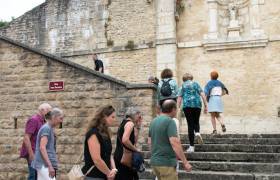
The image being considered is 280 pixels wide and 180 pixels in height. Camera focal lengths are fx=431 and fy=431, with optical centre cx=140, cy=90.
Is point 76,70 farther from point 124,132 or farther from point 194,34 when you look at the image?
point 194,34

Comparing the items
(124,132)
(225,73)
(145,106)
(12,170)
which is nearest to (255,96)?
(225,73)

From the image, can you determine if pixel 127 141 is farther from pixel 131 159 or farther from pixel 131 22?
pixel 131 22

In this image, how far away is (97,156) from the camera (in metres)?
4.87

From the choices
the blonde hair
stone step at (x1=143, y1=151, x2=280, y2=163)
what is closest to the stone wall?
stone step at (x1=143, y1=151, x2=280, y2=163)

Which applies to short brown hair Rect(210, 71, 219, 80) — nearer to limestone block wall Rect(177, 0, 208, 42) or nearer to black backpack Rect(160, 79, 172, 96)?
black backpack Rect(160, 79, 172, 96)

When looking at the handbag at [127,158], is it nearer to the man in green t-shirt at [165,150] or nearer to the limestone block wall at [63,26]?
the man in green t-shirt at [165,150]

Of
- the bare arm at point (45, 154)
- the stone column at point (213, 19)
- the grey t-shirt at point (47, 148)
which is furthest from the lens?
the stone column at point (213, 19)

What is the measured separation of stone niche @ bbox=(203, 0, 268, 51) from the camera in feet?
48.4

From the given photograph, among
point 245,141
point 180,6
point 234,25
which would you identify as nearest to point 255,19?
point 234,25

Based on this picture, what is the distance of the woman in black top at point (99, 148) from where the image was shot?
4.88 meters

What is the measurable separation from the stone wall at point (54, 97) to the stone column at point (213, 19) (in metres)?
6.36

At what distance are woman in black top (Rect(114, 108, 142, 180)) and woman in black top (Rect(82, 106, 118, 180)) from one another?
2.47 ft

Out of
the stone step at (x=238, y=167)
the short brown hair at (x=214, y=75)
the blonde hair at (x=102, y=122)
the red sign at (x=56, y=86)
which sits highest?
the short brown hair at (x=214, y=75)

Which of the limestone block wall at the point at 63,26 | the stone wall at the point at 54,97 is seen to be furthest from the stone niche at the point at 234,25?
the stone wall at the point at 54,97
